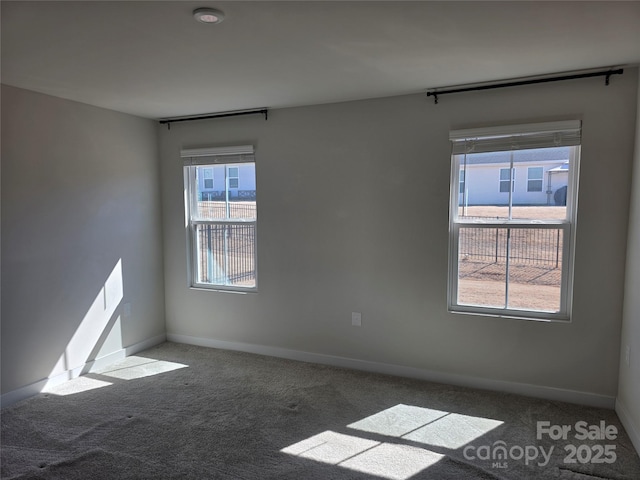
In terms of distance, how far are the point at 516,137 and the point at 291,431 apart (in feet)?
8.45

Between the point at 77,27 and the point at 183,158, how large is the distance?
2193mm

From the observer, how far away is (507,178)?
3.06 m

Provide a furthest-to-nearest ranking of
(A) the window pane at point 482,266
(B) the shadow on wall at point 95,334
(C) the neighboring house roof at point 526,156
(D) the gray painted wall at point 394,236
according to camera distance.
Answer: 1. (B) the shadow on wall at point 95,334
2. (A) the window pane at point 482,266
3. (C) the neighboring house roof at point 526,156
4. (D) the gray painted wall at point 394,236

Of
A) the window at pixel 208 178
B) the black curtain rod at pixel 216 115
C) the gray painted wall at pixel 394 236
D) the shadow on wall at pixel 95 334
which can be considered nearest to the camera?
the gray painted wall at pixel 394 236

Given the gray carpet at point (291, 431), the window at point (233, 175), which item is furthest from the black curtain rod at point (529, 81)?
the gray carpet at point (291, 431)

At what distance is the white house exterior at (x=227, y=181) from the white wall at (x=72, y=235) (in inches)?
19.9

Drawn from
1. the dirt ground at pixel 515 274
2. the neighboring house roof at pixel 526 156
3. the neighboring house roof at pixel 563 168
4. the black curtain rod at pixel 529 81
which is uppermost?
the black curtain rod at pixel 529 81

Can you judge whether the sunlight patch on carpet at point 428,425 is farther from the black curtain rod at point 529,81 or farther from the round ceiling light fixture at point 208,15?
the round ceiling light fixture at point 208,15

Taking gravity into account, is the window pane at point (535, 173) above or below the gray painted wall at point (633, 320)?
above

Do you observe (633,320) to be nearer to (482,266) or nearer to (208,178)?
(482,266)

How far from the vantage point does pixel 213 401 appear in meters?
3.02

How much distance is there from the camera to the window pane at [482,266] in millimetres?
3156

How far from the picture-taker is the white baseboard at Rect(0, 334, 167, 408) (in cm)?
300

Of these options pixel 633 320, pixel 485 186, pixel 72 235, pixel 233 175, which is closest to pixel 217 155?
pixel 233 175
